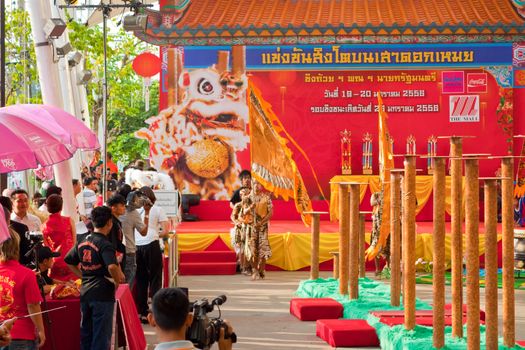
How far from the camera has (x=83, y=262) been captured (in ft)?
27.8

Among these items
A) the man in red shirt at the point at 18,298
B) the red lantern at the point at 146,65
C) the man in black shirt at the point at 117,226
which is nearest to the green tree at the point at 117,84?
the red lantern at the point at 146,65

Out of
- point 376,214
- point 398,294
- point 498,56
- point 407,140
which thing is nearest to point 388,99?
point 407,140

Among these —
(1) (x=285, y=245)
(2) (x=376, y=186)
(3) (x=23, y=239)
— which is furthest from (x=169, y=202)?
(2) (x=376, y=186)

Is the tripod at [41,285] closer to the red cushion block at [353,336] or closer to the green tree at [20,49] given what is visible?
the red cushion block at [353,336]

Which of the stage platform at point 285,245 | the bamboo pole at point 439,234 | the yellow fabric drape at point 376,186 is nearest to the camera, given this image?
the bamboo pole at point 439,234

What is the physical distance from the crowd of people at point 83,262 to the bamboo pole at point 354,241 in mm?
2153

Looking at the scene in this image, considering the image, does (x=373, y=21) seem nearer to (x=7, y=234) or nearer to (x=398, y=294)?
(x=398, y=294)

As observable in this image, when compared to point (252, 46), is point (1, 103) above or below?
below

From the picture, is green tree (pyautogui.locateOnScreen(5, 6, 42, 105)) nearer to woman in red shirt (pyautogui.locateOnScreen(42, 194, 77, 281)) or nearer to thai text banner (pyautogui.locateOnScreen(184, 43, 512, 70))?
thai text banner (pyautogui.locateOnScreen(184, 43, 512, 70))

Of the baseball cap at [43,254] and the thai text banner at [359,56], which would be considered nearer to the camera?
the baseball cap at [43,254]

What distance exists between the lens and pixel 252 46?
2156 centimetres

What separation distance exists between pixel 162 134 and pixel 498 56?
670 centimetres

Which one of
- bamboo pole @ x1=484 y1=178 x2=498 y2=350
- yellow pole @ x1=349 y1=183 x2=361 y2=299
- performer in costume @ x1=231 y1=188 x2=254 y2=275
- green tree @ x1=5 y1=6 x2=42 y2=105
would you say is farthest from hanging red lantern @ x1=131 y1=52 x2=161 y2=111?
bamboo pole @ x1=484 y1=178 x2=498 y2=350

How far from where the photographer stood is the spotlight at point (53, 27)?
12305mm
